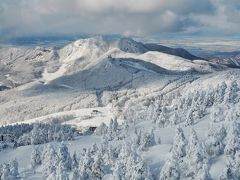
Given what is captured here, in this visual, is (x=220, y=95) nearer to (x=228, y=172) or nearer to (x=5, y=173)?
(x=5, y=173)

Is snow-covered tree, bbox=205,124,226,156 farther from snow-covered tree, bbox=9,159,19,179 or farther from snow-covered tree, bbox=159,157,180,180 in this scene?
snow-covered tree, bbox=9,159,19,179

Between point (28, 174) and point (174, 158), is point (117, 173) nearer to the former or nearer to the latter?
point (174, 158)

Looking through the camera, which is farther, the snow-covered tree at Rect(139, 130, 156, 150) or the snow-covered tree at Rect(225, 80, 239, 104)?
the snow-covered tree at Rect(225, 80, 239, 104)

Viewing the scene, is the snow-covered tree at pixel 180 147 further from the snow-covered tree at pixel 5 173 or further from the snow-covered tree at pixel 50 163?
the snow-covered tree at pixel 5 173

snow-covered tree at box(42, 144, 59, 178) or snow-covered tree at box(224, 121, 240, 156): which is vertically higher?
snow-covered tree at box(224, 121, 240, 156)

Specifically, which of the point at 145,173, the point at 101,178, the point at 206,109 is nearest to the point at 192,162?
the point at 145,173

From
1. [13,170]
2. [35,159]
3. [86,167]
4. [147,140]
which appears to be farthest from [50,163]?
[35,159]

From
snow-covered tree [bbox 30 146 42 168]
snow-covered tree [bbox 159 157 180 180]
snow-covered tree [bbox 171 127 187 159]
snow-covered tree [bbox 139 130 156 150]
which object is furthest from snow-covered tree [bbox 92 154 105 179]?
snow-covered tree [bbox 30 146 42 168]

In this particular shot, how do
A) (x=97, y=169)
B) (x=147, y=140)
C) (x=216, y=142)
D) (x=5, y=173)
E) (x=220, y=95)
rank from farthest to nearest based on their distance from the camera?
(x=220, y=95) → (x=5, y=173) → (x=147, y=140) → (x=97, y=169) → (x=216, y=142)

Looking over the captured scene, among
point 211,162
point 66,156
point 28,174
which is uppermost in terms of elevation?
point 211,162

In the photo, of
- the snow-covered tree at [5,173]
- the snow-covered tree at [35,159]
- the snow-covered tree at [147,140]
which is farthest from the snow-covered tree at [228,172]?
the snow-covered tree at [35,159]

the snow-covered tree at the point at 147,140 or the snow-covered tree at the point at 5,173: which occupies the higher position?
the snow-covered tree at the point at 147,140
